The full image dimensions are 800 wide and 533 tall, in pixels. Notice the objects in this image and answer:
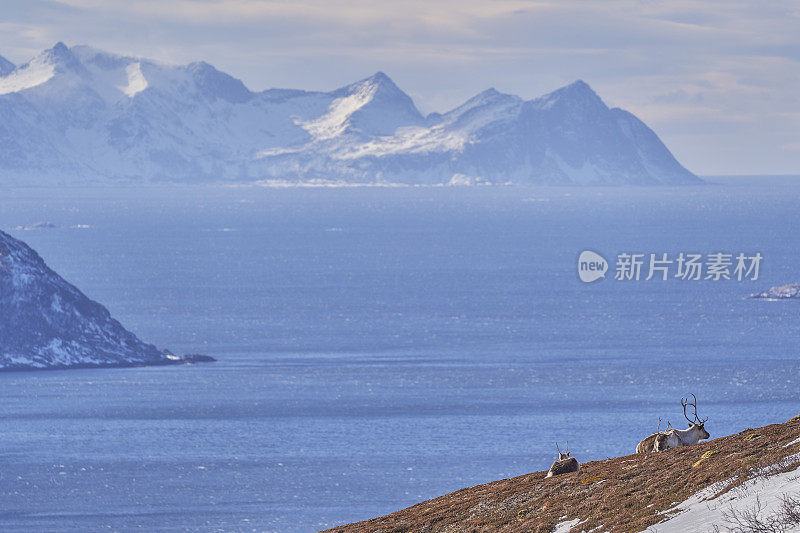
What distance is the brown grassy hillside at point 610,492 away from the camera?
84.4ft

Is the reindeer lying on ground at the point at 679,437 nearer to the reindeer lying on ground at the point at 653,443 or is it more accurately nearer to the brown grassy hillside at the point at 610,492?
the reindeer lying on ground at the point at 653,443

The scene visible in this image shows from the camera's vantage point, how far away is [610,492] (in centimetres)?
2816

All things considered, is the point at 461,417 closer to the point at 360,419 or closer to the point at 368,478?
the point at 360,419

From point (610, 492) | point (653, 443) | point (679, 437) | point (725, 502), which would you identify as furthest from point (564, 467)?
point (725, 502)

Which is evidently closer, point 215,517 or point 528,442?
point 215,517

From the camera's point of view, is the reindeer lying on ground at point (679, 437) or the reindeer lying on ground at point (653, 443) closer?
the reindeer lying on ground at point (679, 437)

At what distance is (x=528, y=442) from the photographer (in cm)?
14638

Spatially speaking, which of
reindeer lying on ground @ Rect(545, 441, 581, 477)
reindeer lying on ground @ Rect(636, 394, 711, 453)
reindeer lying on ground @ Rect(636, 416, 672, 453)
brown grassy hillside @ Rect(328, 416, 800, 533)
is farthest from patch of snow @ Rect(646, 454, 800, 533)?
reindeer lying on ground @ Rect(545, 441, 581, 477)

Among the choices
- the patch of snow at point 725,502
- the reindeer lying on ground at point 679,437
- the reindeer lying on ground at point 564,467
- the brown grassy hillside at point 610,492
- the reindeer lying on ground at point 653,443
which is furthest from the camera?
the reindeer lying on ground at point 564,467

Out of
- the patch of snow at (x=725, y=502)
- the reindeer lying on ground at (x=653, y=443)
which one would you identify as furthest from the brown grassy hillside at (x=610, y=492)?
the patch of snow at (x=725, y=502)

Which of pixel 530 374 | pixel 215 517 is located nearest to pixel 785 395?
pixel 530 374

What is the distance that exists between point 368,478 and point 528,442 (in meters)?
22.1

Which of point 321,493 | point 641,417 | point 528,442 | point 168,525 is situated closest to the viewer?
point 168,525

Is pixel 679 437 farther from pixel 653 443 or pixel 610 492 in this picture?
pixel 610 492
